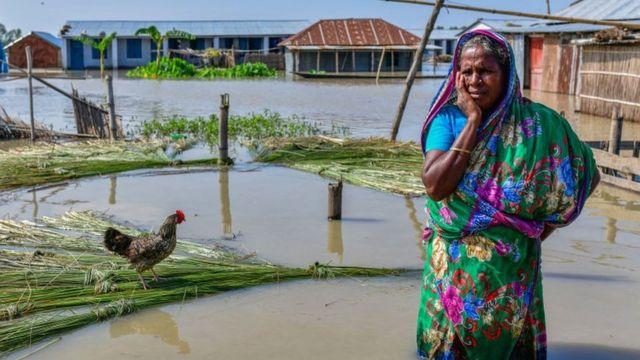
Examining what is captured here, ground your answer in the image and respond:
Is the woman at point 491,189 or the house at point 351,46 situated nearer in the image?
the woman at point 491,189

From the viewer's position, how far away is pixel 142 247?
4.05 metres

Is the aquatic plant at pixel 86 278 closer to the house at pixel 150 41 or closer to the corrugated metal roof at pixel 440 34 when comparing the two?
the house at pixel 150 41

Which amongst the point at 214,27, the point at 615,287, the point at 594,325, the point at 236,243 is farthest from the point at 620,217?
the point at 214,27

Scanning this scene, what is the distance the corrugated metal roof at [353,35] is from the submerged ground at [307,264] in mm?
24595

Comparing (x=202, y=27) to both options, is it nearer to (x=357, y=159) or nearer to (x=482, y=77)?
(x=357, y=159)

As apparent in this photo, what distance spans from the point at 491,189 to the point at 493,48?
452mm

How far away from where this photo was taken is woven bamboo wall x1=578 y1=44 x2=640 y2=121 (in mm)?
13711

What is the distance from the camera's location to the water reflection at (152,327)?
3699 millimetres

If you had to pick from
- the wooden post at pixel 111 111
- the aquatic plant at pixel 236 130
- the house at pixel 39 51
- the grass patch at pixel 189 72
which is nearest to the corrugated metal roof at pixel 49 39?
the house at pixel 39 51

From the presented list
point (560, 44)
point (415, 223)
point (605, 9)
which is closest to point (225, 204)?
point (415, 223)

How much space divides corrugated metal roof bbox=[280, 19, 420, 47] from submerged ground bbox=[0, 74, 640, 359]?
2459 centimetres

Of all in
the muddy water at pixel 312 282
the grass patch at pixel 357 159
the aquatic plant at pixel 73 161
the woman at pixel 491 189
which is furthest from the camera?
the aquatic plant at pixel 73 161

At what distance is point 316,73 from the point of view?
31.9 m

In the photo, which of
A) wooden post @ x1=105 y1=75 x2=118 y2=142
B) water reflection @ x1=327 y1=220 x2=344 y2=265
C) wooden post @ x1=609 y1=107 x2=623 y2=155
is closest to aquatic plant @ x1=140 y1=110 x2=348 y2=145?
wooden post @ x1=105 y1=75 x2=118 y2=142
